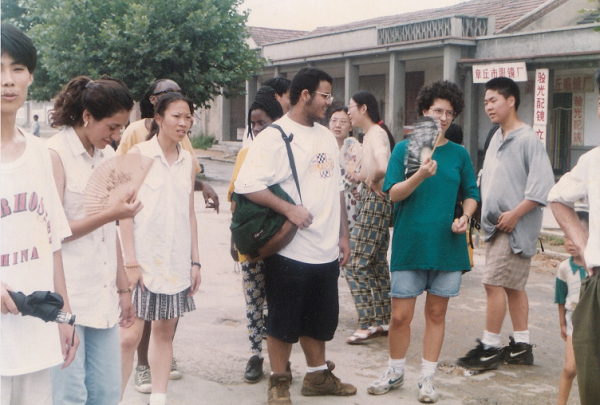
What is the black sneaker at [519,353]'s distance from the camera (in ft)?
16.0

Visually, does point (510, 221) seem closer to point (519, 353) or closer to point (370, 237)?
point (519, 353)

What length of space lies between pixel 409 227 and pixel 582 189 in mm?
1343

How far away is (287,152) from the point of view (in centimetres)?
406

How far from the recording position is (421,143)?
415cm

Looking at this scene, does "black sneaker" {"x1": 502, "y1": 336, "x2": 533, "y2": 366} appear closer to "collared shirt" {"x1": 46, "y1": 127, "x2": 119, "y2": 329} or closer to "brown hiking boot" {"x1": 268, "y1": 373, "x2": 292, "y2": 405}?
"brown hiking boot" {"x1": 268, "y1": 373, "x2": 292, "y2": 405}

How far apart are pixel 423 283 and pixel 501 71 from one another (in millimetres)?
13399

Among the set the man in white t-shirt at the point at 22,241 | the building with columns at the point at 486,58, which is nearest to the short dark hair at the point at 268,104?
the man in white t-shirt at the point at 22,241

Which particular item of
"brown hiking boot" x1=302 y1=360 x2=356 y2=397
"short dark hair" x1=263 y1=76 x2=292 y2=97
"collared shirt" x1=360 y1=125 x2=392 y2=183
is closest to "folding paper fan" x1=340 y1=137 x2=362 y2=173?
"collared shirt" x1=360 y1=125 x2=392 y2=183

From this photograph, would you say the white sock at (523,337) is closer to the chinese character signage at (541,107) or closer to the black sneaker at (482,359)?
the black sneaker at (482,359)

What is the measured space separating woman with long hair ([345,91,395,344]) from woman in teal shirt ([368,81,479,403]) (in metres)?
1.03

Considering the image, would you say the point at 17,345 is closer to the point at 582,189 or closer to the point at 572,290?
the point at 582,189

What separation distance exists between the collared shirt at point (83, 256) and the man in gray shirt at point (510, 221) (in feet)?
9.08

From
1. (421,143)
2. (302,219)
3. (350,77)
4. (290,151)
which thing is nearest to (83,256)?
(302,219)

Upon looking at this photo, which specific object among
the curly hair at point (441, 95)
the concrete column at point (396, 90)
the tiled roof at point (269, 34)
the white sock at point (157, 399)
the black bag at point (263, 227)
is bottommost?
the white sock at point (157, 399)
